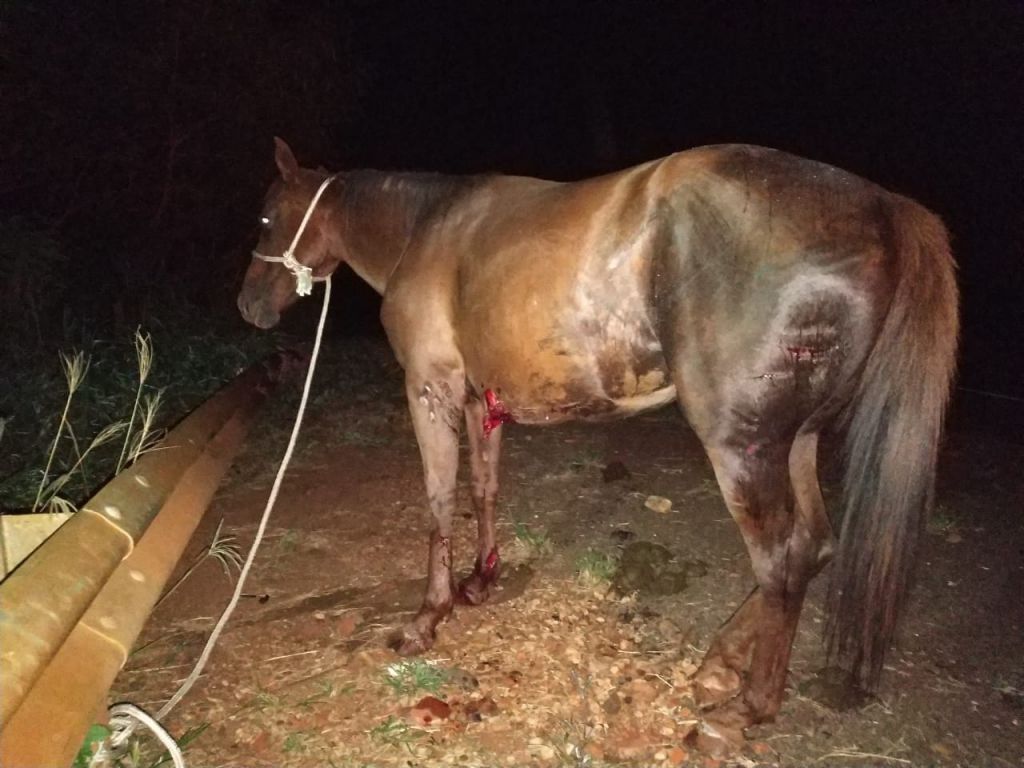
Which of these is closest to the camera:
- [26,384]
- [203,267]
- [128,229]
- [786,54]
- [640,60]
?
[26,384]

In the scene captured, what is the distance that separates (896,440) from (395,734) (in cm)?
201

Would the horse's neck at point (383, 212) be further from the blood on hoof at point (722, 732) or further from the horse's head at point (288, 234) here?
the blood on hoof at point (722, 732)

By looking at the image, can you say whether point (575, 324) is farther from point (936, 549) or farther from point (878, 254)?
point (936, 549)

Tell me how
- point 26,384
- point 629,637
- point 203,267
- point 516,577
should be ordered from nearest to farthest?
point 629,637, point 516,577, point 26,384, point 203,267

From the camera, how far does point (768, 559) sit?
2.39 metres

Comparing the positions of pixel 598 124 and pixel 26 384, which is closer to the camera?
pixel 26 384

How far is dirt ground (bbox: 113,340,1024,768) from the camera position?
7.77 ft

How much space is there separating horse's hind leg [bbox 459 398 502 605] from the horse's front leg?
0.24 m

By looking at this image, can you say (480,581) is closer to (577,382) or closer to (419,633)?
(419,633)

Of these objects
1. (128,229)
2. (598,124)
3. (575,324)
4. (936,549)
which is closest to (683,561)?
(936,549)

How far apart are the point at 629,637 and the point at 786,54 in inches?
602

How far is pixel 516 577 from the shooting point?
11.5ft

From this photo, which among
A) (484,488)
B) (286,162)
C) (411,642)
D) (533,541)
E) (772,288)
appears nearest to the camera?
(772,288)

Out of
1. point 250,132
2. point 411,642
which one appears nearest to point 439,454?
point 411,642
